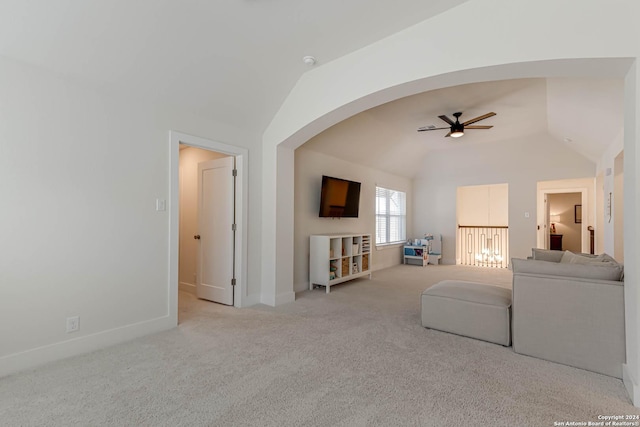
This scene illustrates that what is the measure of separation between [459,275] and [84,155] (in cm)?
647

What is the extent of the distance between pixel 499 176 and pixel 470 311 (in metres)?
5.64

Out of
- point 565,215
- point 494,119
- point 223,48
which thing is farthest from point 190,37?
point 565,215

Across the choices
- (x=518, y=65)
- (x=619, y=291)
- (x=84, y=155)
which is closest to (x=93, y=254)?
(x=84, y=155)

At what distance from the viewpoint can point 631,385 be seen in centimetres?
204

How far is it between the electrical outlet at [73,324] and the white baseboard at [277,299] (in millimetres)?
2071

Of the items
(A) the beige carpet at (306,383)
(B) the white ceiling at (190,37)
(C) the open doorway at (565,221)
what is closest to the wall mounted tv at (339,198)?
(B) the white ceiling at (190,37)

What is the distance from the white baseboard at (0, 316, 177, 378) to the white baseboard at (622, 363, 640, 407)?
3.80 metres

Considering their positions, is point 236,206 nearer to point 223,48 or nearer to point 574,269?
point 223,48

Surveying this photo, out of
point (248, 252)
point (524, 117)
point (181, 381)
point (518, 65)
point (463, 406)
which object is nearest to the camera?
point (463, 406)

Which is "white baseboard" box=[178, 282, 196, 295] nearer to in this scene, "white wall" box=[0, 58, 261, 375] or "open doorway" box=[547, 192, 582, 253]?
"white wall" box=[0, 58, 261, 375]

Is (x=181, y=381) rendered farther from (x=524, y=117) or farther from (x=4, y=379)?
(x=524, y=117)

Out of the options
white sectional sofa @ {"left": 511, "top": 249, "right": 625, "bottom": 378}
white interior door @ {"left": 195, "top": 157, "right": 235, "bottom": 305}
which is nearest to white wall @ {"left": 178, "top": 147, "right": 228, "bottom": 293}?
white interior door @ {"left": 195, "top": 157, "right": 235, "bottom": 305}

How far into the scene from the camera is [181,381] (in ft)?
7.33

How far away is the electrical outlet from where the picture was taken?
2.68 m
